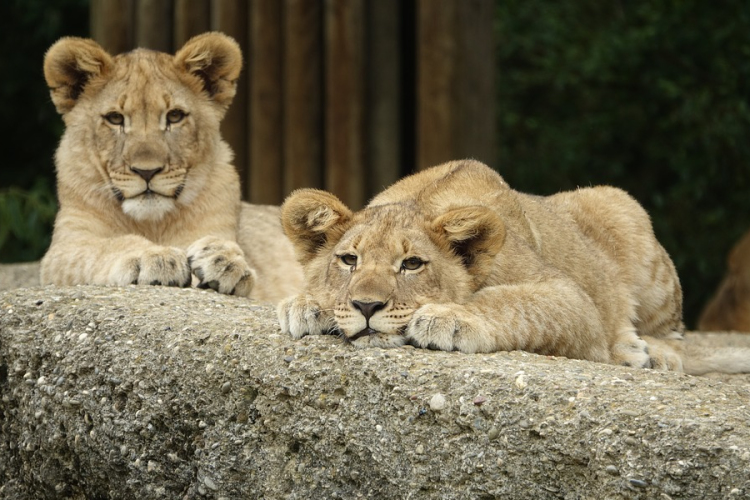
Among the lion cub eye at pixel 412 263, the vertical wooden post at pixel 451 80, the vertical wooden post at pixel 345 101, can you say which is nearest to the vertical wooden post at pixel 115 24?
the vertical wooden post at pixel 345 101

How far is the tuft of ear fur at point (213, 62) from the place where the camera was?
5.77 metres

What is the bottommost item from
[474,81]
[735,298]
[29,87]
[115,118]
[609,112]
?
[735,298]

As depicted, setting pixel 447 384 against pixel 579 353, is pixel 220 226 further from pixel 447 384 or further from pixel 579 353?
pixel 447 384

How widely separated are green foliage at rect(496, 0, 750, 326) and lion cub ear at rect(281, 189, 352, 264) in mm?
5060

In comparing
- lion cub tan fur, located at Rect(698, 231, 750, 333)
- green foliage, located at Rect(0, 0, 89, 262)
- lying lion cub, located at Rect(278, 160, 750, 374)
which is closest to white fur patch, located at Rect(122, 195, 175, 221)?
lying lion cub, located at Rect(278, 160, 750, 374)

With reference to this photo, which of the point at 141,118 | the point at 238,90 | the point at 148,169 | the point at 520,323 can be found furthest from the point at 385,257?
the point at 238,90

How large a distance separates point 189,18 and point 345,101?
45.9 inches

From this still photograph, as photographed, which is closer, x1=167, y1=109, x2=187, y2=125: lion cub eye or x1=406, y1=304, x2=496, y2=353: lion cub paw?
x1=406, y1=304, x2=496, y2=353: lion cub paw

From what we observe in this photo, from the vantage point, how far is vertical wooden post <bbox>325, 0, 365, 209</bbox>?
306 inches

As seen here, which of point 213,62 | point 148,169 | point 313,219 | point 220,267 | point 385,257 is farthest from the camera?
point 213,62

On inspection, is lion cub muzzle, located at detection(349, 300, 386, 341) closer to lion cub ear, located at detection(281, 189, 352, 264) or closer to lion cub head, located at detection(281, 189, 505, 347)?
lion cub head, located at detection(281, 189, 505, 347)

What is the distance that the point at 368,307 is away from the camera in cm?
A: 371

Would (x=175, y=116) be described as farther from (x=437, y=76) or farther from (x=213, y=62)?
(x=437, y=76)

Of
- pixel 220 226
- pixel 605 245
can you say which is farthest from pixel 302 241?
pixel 605 245
